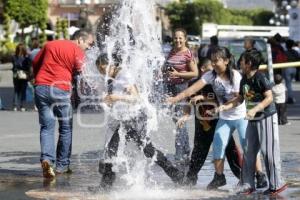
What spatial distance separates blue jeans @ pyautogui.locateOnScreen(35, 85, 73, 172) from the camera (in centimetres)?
1008

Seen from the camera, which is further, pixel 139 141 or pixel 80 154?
pixel 80 154

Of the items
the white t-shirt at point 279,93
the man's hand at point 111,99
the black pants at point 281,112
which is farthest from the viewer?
the black pants at point 281,112

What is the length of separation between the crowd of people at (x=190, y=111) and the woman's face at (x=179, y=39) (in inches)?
0.5

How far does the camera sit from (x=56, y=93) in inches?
397

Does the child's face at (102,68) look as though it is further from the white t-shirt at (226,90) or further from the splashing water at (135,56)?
the white t-shirt at (226,90)

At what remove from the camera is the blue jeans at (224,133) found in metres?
8.89

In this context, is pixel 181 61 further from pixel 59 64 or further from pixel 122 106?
pixel 122 106

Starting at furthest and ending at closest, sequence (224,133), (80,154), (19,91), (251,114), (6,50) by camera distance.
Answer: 1. (6,50)
2. (19,91)
3. (80,154)
4. (224,133)
5. (251,114)

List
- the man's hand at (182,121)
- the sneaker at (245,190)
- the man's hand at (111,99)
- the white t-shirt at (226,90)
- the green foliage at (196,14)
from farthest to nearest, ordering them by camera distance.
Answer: the green foliage at (196,14) → the man's hand at (182,121) → the white t-shirt at (226,90) → the man's hand at (111,99) → the sneaker at (245,190)

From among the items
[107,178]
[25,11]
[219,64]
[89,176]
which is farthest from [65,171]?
[25,11]

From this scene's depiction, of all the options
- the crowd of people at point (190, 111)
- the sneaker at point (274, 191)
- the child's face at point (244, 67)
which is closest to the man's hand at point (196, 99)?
the crowd of people at point (190, 111)

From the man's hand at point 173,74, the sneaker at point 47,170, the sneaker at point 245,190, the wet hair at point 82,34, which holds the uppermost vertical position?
the wet hair at point 82,34

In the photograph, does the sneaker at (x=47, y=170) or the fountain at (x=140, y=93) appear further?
the sneaker at (x=47, y=170)

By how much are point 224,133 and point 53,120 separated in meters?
2.23
